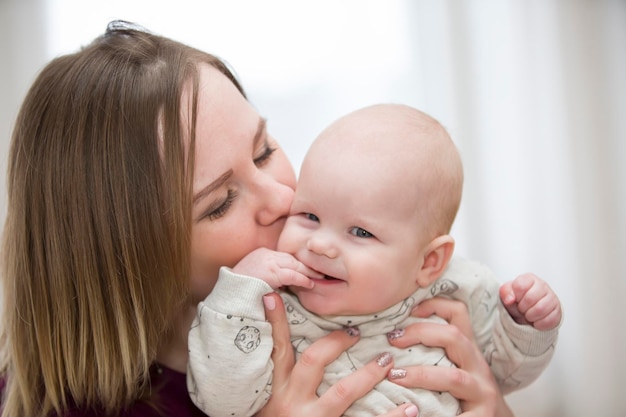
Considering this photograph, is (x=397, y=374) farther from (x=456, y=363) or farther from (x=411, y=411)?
A: (x=456, y=363)

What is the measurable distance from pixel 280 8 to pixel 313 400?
5.60 feet

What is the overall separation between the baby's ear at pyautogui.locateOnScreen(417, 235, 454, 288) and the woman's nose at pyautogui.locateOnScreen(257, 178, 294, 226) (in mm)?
334

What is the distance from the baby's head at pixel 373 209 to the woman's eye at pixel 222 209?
14cm

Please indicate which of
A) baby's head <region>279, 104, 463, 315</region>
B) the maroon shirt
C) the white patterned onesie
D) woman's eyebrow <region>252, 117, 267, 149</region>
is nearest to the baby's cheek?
baby's head <region>279, 104, 463, 315</region>

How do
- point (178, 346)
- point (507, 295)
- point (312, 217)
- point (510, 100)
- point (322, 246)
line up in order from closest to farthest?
point (322, 246) < point (312, 217) < point (507, 295) < point (178, 346) < point (510, 100)

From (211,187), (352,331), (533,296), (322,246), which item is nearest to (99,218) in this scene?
(211,187)

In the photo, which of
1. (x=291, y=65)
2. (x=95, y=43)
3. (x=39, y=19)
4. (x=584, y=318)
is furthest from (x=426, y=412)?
(x=39, y=19)

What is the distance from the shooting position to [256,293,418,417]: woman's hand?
1.23m

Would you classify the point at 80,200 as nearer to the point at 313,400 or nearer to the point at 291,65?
the point at 313,400

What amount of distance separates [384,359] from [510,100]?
1.49 m

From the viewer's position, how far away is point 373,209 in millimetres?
1211

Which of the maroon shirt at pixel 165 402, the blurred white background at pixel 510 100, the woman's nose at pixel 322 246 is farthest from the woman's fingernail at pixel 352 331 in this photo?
the blurred white background at pixel 510 100

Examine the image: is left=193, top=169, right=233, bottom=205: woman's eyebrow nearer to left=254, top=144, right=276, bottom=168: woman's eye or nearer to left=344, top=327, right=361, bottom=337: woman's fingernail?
left=254, top=144, right=276, bottom=168: woman's eye

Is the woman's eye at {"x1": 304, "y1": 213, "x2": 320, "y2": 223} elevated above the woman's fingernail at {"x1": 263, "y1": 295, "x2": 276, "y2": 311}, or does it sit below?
above
